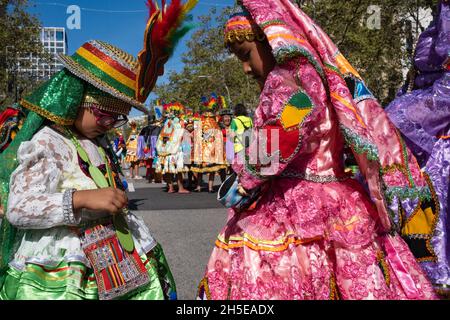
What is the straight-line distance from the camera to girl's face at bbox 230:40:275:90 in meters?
2.46

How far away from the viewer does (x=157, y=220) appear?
27.9 ft

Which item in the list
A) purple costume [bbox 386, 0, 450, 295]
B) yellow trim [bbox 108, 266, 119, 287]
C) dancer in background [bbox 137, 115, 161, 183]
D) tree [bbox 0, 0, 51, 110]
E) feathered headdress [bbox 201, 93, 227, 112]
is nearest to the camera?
yellow trim [bbox 108, 266, 119, 287]

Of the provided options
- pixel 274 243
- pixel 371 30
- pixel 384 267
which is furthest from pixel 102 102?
pixel 371 30

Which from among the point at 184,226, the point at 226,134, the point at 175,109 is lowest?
the point at 184,226

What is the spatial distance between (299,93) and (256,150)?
0.99ft

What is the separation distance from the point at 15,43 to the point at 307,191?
23.2 metres

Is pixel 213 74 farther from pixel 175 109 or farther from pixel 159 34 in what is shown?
pixel 159 34

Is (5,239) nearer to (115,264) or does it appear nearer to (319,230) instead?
(115,264)

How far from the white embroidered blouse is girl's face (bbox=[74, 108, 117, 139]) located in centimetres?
12

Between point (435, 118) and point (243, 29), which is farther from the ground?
point (243, 29)

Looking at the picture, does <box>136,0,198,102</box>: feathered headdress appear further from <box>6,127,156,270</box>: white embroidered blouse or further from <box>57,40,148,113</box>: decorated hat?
<box>6,127,156,270</box>: white embroidered blouse

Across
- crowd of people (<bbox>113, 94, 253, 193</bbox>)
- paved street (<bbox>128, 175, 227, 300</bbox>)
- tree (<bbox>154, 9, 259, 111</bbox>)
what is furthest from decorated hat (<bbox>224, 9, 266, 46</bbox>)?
tree (<bbox>154, 9, 259, 111</bbox>)

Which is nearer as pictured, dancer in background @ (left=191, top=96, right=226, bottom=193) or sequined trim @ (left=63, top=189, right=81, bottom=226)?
sequined trim @ (left=63, top=189, right=81, bottom=226)

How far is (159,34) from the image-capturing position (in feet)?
7.84
